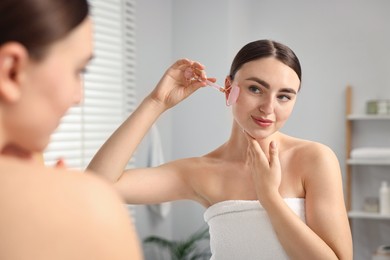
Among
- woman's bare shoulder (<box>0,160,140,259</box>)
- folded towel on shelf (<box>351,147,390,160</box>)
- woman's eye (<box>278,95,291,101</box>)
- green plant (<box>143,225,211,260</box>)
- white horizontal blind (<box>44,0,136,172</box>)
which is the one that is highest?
woman's bare shoulder (<box>0,160,140,259</box>)

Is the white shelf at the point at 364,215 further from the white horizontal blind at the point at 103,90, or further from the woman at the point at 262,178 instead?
the woman at the point at 262,178

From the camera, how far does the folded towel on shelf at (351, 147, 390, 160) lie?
381 cm

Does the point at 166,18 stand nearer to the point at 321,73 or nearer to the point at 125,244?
the point at 321,73

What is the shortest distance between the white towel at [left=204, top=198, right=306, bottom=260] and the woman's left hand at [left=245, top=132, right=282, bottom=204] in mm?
87

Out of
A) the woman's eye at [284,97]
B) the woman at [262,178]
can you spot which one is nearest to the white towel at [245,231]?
the woman at [262,178]

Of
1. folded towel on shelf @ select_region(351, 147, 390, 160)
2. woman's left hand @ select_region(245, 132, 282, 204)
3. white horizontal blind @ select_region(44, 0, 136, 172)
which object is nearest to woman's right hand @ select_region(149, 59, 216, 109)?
woman's left hand @ select_region(245, 132, 282, 204)

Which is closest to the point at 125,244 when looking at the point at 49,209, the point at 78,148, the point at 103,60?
the point at 49,209

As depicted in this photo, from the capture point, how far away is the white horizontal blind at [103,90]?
3.09m

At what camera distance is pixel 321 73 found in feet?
13.6

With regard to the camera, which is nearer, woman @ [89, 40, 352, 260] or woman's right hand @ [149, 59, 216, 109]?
woman @ [89, 40, 352, 260]

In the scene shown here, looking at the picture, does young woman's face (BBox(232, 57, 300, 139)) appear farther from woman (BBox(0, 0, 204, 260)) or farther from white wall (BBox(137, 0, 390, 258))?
white wall (BBox(137, 0, 390, 258))

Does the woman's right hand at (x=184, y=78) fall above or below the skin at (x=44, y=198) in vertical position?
below

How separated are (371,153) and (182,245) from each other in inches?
49.9

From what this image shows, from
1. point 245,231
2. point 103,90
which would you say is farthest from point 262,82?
point 103,90
